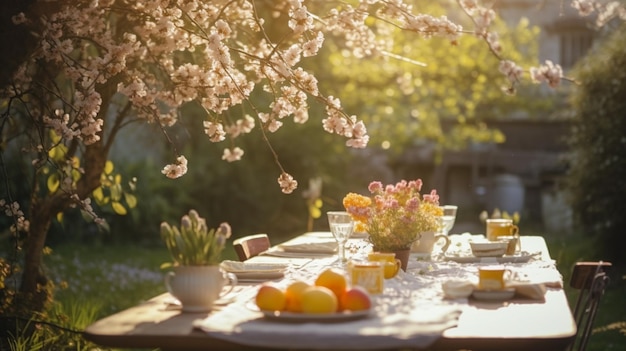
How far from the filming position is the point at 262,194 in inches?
674

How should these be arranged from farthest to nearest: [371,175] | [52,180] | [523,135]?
[523,135] < [371,175] < [52,180]

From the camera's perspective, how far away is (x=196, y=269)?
10.7 ft

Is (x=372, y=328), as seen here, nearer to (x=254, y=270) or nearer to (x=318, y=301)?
(x=318, y=301)

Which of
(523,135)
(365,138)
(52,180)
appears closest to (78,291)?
(52,180)

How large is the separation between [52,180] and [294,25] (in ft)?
7.20

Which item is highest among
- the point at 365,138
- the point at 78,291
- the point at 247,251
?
the point at 365,138

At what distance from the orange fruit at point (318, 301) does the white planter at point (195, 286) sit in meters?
0.35

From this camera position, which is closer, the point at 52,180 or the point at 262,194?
the point at 52,180

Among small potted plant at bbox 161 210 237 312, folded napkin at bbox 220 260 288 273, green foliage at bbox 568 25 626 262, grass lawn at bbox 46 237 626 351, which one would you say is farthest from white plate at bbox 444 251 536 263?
green foliage at bbox 568 25 626 262

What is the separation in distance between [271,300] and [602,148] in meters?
8.75

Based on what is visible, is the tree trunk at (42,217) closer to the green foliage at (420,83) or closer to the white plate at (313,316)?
the white plate at (313,316)

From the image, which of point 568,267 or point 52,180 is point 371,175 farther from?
point 52,180

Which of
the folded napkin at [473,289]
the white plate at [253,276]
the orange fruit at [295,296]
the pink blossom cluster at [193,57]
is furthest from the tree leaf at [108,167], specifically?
the orange fruit at [295,296]

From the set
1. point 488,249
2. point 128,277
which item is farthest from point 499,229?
point 128,277
